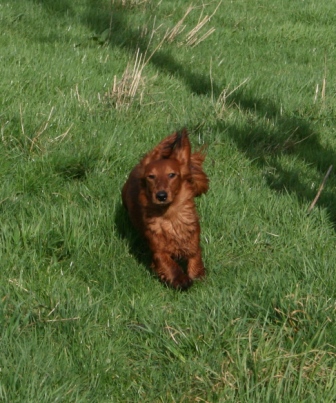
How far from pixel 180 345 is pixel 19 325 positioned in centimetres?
75

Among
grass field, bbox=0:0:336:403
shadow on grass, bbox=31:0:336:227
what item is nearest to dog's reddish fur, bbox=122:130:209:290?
grass field, bbox=0:0:336:403

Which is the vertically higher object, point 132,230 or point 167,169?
point 167,169

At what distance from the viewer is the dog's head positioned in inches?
161

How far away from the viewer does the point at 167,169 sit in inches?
165

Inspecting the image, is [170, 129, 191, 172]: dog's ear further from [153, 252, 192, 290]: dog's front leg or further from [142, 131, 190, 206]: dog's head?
[153, 252, 192, 290]: dog's front leg

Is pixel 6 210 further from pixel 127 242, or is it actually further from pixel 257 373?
pixel 257 373

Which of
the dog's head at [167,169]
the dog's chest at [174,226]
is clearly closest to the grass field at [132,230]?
the dog's chest at [174,226]

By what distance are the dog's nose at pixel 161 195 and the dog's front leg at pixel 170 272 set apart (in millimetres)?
376

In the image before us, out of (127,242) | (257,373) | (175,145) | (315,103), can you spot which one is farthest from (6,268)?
(315,103)

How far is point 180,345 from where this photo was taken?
344 cm

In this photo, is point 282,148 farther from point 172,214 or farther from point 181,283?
point 181,283

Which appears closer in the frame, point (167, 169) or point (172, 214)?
point (167, 169)

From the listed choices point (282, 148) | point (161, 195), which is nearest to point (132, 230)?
point (161, 195)

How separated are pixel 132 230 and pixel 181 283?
72cm
